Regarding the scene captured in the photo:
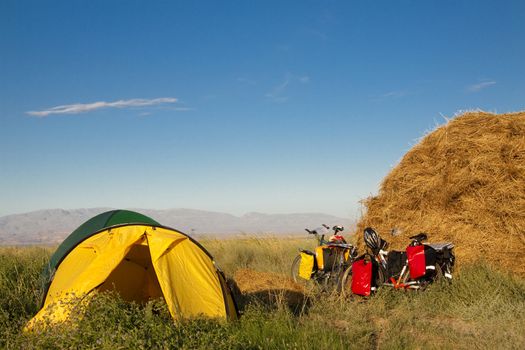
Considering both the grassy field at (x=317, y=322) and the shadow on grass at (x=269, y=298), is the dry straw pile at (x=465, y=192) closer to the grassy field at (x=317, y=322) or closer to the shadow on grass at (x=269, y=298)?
the grassy field at (x=317, y=322)

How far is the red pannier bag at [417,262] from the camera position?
819 centimetres

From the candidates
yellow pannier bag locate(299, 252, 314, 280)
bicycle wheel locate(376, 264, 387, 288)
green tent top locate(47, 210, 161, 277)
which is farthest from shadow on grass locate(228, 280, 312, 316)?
green tent top locate(47, 210, 161, 277)

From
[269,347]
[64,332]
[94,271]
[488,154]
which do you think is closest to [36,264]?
[94,271]

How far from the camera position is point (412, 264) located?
8234 millimetres

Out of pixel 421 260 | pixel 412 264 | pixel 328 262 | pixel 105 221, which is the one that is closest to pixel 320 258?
pixel 328 262

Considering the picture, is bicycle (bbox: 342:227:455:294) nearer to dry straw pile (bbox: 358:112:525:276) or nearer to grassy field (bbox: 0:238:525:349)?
grassy field (bbox: 0:238:525:349)

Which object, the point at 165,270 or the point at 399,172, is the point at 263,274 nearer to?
the point at 399,172

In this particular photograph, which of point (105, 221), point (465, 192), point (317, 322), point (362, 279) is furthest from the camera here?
point (465, 192)

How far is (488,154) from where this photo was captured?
30.6 ft

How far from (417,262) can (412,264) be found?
9cm

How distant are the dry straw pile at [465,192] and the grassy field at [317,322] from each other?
63cm

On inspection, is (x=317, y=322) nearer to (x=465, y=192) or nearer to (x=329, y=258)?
(x=329, y=258)

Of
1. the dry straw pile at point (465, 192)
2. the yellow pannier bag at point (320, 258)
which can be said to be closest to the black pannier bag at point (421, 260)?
the dry straw pile at point (465, 192)

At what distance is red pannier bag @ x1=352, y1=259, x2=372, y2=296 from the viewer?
327 inches
